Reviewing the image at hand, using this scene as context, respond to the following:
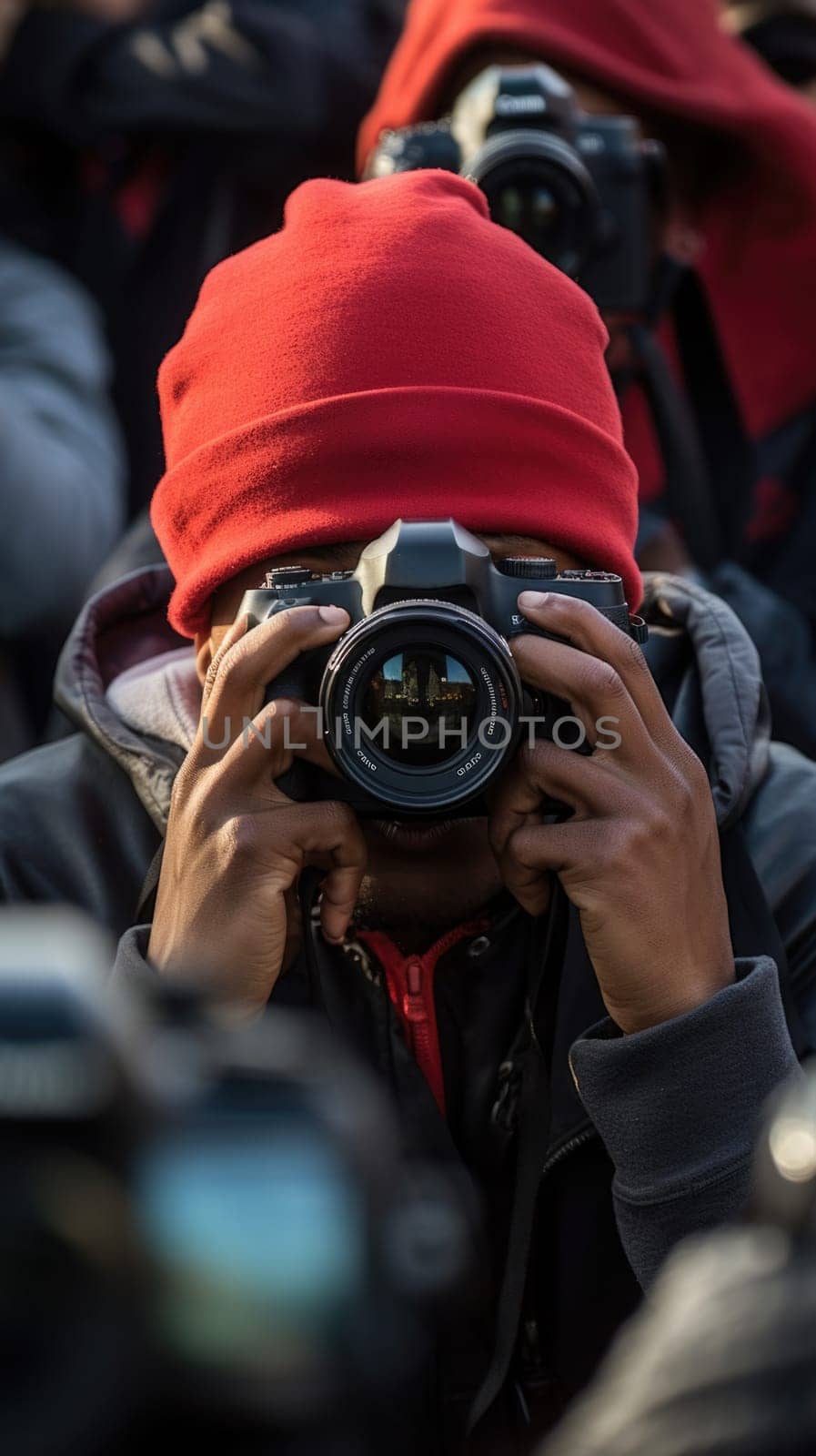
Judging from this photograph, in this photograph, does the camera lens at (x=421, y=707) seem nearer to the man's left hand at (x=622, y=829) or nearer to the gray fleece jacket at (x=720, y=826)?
the man's left hand at (x=622, y=829)

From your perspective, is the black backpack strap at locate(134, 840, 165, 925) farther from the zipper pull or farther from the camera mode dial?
the camera mode dial

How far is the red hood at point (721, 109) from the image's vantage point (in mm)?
1852

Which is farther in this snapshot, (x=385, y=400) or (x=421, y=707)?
(x=385, y=400)

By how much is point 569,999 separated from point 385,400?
15.8 inches

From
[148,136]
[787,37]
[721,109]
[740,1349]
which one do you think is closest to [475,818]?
[740,1349]

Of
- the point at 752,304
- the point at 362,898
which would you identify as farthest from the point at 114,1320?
the point at 752,304

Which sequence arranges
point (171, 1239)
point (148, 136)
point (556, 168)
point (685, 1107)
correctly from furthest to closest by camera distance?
point (148, 136) < point (556, 168) < point (685, 1107) < point (171, 1239)

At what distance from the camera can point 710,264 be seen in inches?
81.0

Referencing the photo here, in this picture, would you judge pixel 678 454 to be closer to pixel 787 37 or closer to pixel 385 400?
pixel 385 400

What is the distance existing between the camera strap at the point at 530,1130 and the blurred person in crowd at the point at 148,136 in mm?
1256

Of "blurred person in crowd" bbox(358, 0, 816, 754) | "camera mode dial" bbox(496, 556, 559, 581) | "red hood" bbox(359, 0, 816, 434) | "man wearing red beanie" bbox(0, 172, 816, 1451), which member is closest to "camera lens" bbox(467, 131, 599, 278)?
"blurred person in crowd" bbox(358, 0, 816, 754)

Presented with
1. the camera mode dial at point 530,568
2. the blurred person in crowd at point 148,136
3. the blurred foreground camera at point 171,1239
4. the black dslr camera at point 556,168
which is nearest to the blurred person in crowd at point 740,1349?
the blurred foreground camera at point 171,1239

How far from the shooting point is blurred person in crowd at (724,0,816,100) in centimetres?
229

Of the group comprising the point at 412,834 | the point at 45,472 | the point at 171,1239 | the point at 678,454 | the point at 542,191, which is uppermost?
the point at 171,1239
